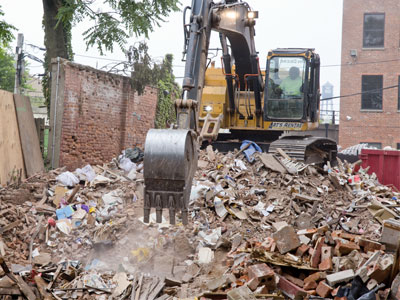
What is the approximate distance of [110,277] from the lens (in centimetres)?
701

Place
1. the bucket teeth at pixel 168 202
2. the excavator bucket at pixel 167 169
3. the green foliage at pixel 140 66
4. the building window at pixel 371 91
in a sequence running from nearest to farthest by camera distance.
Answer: the excavator bucket at pixel 167 169, the bucket teeth at pixel 168 202, the green foliage at pixel 140 66, the building window at pixel 371 91

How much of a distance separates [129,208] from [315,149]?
210 inches

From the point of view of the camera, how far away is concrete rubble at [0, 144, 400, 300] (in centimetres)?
603

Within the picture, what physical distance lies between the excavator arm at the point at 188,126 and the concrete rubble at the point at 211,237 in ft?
4.48

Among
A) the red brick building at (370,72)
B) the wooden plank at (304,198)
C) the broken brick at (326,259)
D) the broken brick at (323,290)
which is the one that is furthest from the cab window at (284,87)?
the red brick building at (370,72)

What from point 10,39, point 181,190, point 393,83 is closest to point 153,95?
point 10,39

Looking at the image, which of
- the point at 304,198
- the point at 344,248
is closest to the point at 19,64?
the point at 304,198

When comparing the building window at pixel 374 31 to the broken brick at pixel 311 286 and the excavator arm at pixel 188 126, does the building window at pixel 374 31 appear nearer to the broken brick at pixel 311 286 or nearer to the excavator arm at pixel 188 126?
the excavator arm at pixel 188 126

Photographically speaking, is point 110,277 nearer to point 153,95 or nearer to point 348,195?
point 348,195

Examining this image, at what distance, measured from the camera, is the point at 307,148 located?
1128 centimetres

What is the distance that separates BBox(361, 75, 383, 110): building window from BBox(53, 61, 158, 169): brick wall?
16.2 m

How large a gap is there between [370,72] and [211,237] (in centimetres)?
2259

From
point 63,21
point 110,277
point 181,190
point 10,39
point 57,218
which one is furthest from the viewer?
point 63,21

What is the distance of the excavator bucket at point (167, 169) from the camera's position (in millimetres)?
5141
